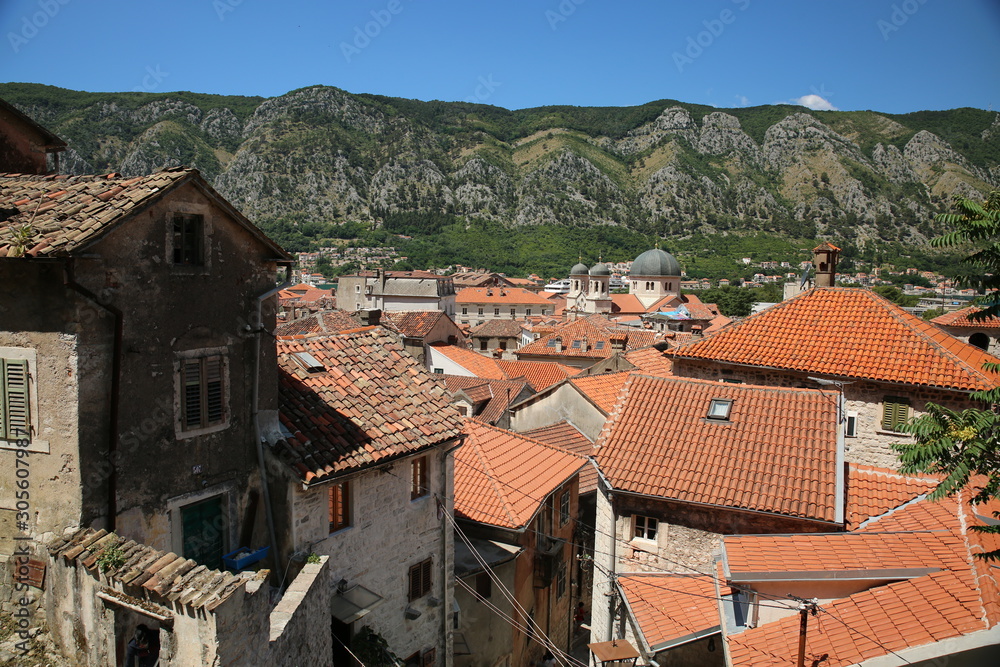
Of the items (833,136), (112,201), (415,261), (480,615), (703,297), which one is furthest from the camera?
(833,136)

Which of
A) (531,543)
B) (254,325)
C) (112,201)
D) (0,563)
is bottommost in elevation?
(531,543)

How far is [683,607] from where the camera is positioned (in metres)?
12.6

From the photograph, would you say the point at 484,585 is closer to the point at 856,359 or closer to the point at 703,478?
the point at 703,478

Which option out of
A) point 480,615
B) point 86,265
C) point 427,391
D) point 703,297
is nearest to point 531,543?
point 480,615

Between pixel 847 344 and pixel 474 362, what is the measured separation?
24905 mm

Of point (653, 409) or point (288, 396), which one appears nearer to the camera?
point (288, 396)

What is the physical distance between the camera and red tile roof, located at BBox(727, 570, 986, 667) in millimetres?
7816

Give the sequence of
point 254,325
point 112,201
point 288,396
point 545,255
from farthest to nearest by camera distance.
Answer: point 545,255 → point 288,396 → point 254,325 → point 112,201

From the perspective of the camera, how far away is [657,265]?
102 metres

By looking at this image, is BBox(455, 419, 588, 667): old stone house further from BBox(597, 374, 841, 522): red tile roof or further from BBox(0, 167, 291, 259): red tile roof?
BBox(0, 167, 291, 259): red tile roof

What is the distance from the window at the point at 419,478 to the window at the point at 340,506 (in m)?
1.47

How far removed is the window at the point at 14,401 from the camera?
7.55 meters

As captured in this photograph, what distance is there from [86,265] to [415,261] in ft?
498

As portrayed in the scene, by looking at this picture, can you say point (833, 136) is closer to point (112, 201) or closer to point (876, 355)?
point (876, 355)
